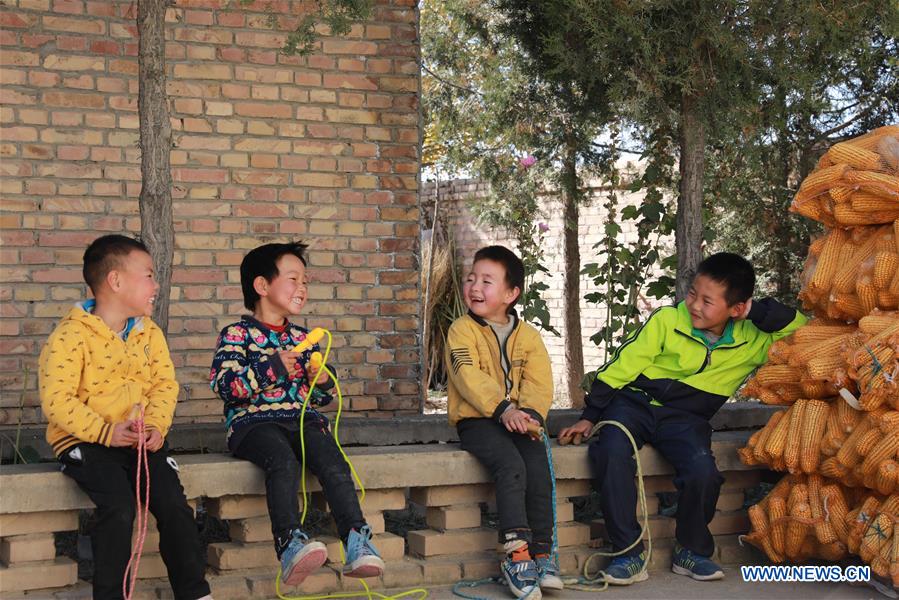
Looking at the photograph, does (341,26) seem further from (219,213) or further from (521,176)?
(521,176)

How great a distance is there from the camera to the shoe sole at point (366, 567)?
12.0 ft

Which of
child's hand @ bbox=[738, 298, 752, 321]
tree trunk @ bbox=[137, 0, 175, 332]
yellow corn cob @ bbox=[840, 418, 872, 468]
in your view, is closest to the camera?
yellow corn cob @ bbox=[840, 418, 872, 468]

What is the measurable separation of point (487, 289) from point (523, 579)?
4.12ft

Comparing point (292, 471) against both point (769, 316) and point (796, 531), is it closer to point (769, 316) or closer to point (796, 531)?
point (796, 531)

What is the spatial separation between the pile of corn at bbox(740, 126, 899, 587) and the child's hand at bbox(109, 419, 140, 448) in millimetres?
2498

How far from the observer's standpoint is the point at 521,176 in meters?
9.60

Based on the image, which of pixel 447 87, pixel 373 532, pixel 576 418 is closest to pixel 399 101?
pixel 576 418

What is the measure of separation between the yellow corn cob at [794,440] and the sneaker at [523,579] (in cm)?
114

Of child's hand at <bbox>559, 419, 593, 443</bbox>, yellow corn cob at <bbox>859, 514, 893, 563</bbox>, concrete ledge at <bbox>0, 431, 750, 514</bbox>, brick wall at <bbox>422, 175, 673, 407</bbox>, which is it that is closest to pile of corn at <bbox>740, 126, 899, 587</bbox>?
yellow corn cob at <bbox>859, 514, 893, 563</bbox>

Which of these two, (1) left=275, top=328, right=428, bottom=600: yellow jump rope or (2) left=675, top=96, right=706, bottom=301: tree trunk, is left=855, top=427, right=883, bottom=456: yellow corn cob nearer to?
(1) left=275, top=328, right=428, bottom=600: yellow jump rope

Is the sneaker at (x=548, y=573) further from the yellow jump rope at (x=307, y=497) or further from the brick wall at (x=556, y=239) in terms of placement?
the brick wall at (x=556, y=239)

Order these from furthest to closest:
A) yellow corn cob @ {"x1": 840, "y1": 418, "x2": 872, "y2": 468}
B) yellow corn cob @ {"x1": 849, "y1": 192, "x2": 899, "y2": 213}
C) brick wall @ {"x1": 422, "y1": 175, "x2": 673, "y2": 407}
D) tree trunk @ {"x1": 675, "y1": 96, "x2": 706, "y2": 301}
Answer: brick wall @ {"x1": 422, "y1": 175, "x2": 673, "y2": 407} → tree trunk @ {"x1": 675, "y1": 96, "x2": 706, "y2": 301} → yellow corn cob @ {"x1": 849, "y1": 192, "x2": 899, "y2": 213} → yellow corn cob @ {"x1": 840, "y1": 418, "x2": 872, "y2": 468}

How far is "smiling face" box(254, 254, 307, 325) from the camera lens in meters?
4.34

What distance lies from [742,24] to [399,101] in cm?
211
